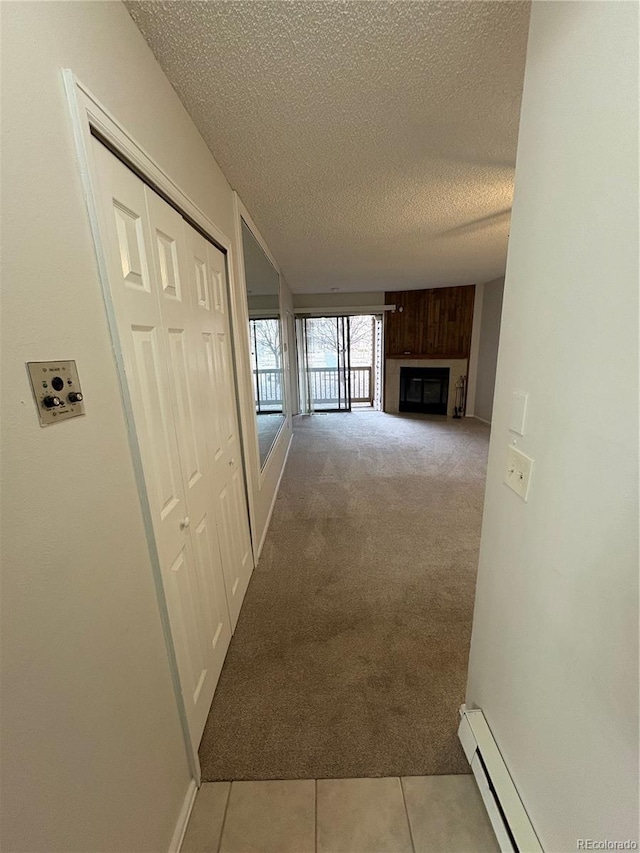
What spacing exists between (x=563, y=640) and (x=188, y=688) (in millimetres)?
1211

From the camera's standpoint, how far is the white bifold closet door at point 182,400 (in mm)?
872

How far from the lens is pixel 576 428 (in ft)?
2.26

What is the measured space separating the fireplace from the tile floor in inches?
228

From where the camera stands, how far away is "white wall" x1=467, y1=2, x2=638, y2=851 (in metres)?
0.57

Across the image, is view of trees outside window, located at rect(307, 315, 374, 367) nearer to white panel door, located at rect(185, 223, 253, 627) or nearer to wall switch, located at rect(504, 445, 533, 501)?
white panel door, located at rect(185, 223, 253, 627)

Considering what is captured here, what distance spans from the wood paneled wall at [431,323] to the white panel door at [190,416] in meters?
5.54

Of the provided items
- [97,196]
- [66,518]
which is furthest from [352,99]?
[66,518]

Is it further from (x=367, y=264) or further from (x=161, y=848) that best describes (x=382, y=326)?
(x=161, y=848)

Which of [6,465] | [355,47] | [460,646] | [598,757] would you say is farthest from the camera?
[460,646]

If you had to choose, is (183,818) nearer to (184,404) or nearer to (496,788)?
(496,788)

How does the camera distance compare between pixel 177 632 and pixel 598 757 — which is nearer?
pixel 598 757

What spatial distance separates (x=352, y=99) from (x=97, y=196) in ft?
3.70

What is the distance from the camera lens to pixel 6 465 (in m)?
0.52

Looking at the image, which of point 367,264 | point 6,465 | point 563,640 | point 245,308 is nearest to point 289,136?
point 245,308
